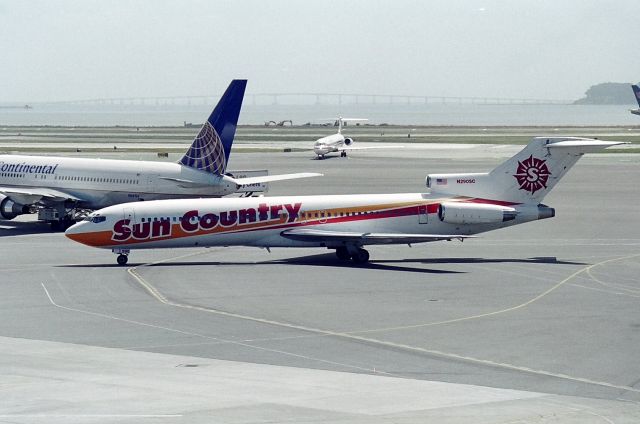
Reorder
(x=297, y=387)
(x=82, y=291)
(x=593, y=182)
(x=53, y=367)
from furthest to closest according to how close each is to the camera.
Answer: (x=593, y=182)
(x=82, y=291)
(x=53, y=367)
(x=297, y=387)

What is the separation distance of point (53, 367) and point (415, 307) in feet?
55.0

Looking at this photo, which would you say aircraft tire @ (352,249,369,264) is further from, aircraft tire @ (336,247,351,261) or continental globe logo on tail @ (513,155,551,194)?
continental globe logo on tail @ (513,155,551,194)

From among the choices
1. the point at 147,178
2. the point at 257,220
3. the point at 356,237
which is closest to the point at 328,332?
the point at 356,237

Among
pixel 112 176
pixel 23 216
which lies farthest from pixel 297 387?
pixel 23 216

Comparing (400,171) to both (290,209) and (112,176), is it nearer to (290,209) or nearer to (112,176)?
(112,176)

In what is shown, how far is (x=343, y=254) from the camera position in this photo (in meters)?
55.4

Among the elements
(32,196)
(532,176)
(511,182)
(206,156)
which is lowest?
(32,196)

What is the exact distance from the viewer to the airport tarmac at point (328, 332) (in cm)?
2481

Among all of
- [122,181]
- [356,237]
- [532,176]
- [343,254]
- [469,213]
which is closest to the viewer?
[356,237]

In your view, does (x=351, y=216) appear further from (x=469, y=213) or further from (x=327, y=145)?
(x=327, y=145)

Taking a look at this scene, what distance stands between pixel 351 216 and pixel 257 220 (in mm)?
4910

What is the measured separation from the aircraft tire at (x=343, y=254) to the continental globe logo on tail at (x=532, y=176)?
32.3ft

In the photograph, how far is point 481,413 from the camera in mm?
23719

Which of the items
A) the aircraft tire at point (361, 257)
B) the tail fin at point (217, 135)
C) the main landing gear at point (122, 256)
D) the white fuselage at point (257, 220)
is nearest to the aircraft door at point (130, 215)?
the white fuselage at point (257, 220)
